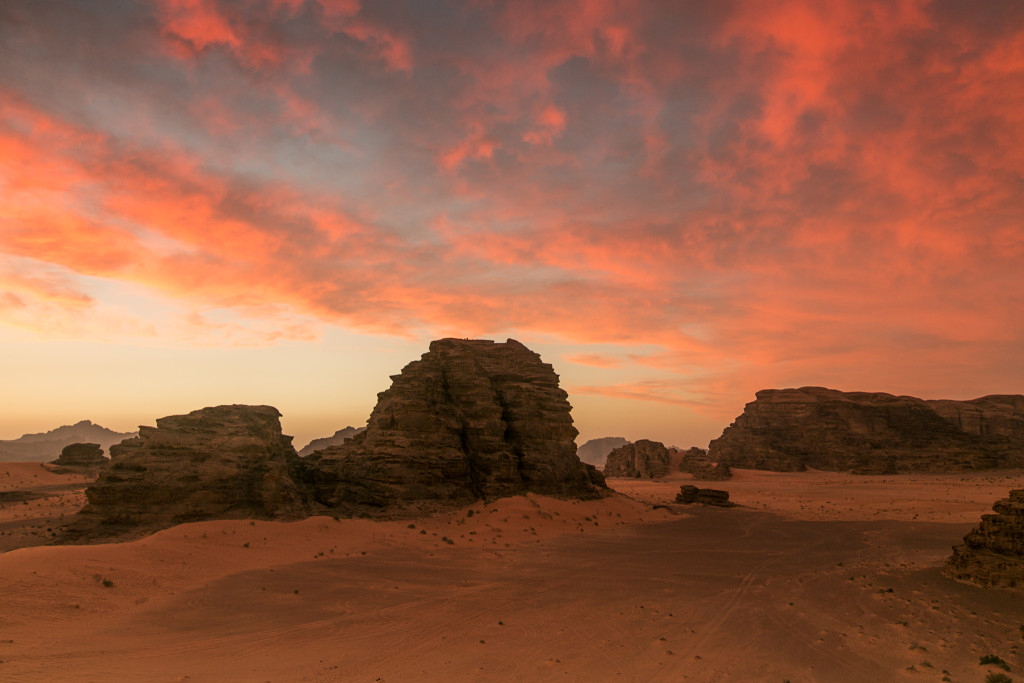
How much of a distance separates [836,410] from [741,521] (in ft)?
222

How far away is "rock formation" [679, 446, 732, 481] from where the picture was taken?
70.2 m

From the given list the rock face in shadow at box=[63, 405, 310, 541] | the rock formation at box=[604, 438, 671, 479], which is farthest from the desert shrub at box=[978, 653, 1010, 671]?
the rock formation at box=[604, 438, 671, 479]

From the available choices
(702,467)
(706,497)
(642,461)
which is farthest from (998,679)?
(642,461)

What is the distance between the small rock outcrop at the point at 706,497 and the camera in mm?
41562

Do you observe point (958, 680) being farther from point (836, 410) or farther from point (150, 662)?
point (836, 410)

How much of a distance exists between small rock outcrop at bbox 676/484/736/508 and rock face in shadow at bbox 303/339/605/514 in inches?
410

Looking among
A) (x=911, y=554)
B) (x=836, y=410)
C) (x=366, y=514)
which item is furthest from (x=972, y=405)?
(x=366, y=514)

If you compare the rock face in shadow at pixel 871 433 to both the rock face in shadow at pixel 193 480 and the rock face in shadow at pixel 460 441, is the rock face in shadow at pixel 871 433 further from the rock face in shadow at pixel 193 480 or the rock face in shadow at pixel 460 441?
the rock face in shadow at pixel 193 480

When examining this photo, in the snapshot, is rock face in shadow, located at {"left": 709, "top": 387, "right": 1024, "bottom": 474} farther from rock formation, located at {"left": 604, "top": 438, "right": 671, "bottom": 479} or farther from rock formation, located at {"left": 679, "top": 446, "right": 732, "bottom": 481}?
rock formation, located at {"left": 604, "top": 438, "right": 671, "bottom": 479}

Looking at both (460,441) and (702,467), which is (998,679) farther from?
(702,467)

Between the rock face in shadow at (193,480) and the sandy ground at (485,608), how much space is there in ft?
5.36

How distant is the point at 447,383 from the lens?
33.2 meters

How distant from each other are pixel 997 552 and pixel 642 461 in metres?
65.0

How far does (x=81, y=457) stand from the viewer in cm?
6831
